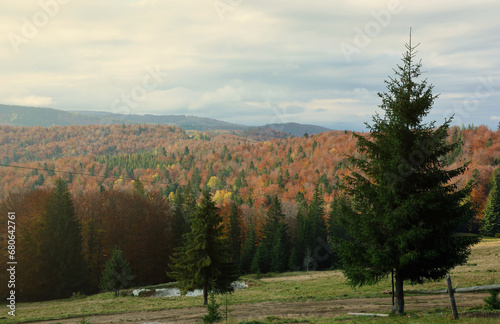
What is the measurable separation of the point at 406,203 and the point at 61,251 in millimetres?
48149

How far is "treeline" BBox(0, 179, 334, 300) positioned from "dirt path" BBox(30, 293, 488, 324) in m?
14.7

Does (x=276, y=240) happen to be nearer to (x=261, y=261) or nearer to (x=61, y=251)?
(x=261, y=261)

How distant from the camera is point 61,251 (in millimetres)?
49906

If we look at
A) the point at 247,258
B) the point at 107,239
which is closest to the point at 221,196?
the point at 247,258

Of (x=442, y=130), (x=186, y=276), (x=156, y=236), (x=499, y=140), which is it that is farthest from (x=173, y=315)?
(x=499, y=140)

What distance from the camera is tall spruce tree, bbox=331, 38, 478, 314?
15531 mm

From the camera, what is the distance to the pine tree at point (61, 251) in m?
48.9

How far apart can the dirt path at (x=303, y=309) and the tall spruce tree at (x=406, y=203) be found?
4.00m

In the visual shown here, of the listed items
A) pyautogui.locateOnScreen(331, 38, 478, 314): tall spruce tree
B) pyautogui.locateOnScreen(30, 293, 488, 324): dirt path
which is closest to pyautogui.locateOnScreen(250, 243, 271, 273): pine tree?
pyautogui.locateOnScreen(30, 293, 488, 324): dirt path

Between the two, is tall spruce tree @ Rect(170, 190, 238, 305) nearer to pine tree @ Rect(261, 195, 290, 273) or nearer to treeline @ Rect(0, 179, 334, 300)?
treeline @ Rect(0, 179, 334, 300)

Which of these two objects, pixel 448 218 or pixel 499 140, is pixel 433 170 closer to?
pixel 448 218

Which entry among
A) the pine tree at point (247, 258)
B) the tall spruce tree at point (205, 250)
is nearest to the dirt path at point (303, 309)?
the tall spruce tree at point (205, 250)

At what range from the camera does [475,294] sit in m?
21.0

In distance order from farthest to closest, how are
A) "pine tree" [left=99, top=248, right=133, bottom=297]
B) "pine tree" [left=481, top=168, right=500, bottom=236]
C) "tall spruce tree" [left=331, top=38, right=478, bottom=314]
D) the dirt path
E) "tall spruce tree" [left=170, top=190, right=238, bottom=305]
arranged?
"pine tree" [left=481, top=168, right=500, bottom=236]
"pine tree" [left=99, top=248, right=133, bottom=297]
"tall spruce tree" [left=170, top=190, right=238, bottom=305]
the dirt path
"tall spruce tree" [left=331, top=38, right=478, bottom=314]
